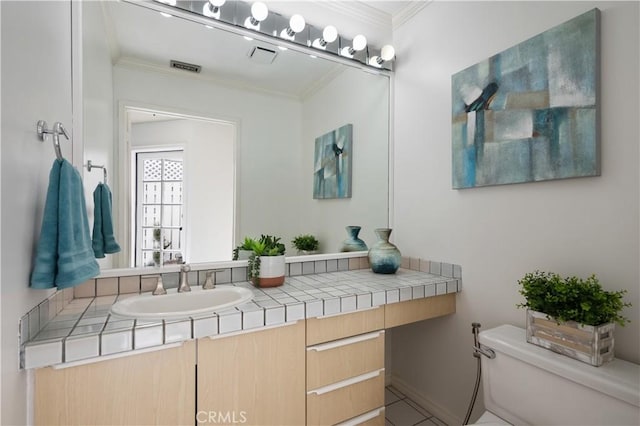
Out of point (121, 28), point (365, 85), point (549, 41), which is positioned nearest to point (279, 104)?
point (365, 85)

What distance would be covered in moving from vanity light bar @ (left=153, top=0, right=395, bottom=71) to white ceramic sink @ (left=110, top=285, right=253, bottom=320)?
1330mm

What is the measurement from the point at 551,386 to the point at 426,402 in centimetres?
96

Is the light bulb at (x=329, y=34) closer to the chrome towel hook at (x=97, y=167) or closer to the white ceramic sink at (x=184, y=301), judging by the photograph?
the chrome towel hook at (x=97, y=167)

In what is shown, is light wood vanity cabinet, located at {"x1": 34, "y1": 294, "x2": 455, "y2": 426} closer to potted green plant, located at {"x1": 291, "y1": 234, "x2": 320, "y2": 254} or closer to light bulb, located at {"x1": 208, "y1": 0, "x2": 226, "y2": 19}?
potted green plant, located at {"x1": 291, "y1": 234, "x2": 320, "y2": 254}

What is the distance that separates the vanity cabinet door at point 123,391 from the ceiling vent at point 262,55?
145 centimetres

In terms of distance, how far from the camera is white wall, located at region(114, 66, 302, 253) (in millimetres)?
1392

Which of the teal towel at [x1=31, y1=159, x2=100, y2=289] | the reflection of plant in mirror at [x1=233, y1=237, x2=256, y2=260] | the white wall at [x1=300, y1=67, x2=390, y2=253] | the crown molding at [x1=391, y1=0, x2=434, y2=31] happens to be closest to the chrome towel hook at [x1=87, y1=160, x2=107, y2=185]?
the teal towel at [x1=31, y1=159, x2=100, y2=289]

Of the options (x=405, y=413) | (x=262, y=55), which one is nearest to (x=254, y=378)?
(x=405, y=413)

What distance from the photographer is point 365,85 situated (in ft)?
6.53

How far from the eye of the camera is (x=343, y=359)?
127 cm

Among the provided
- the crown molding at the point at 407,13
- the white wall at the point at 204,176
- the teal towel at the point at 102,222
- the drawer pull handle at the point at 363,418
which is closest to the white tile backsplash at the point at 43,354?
the teal towel at the point at 102,222

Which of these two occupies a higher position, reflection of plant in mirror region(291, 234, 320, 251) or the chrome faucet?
reflection of plant in mirror region(291, 234, 320, 251)

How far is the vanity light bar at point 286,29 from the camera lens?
1.47 m

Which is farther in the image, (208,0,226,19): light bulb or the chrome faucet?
(208,0,226,19): light bulb
